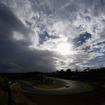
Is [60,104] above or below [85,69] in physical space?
below

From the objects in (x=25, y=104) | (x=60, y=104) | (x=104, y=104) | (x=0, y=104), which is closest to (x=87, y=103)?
(x=104, y=104)

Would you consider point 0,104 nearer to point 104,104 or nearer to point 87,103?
point 87,103

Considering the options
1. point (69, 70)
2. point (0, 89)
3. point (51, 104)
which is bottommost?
point (51, 104)

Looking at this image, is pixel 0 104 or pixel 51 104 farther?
pixel 51 104

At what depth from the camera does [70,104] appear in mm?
21391

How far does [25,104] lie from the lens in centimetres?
2053

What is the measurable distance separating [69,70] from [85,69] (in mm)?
34447

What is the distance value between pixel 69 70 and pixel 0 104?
169932 millimetres

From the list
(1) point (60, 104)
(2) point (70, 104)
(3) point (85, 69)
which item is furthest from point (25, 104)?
(3) point (85, 69)

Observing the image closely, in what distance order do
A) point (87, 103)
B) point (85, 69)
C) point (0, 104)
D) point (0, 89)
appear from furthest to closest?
point (85, 69) < point (87, 103) < point (0, 89) < point (0, 104)

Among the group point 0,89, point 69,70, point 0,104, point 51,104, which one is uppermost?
point 69,70

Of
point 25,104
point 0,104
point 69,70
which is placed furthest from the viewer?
point 69,70

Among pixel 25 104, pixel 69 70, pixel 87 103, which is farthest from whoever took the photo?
pixel 69 70

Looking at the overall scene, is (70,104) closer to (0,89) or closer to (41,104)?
(41,104)
